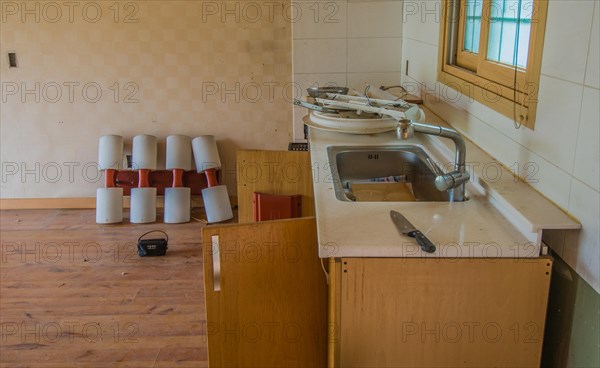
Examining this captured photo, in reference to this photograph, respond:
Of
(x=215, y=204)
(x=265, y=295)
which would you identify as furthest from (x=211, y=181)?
(x=265, y=295)

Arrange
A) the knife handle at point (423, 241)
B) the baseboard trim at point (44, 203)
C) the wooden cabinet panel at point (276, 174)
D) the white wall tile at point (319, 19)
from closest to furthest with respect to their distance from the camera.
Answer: the knife handle at point (423, 241) < the wooden cabinet panel at point (276, 174) < the white wall tile at point (319, 19) < the baseboard trim at point (44, 203)

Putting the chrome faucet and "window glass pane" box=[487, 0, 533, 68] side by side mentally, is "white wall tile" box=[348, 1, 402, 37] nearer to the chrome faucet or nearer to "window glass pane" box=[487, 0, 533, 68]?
"window glass pane" box=[487, 0, 533, 68]

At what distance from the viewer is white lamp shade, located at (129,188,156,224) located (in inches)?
152

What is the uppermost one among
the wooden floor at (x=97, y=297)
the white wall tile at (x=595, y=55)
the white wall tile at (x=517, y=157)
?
the white wall tile at (x=595, y=55)

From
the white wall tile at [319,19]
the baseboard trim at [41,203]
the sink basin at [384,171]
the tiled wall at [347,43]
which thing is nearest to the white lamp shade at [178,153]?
the baseboard trim at [41,203]

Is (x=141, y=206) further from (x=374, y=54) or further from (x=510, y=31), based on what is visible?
(x=510, y=31)

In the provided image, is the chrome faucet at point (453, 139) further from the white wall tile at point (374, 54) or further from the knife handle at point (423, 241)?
the white wall tile at point (374, 54)

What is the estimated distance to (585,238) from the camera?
1.25 metres

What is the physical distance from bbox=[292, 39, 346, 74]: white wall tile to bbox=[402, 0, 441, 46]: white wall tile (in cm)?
40

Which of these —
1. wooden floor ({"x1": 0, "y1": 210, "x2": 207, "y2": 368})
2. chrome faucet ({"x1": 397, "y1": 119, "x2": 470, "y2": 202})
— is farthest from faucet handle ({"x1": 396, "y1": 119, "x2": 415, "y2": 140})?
wooden floor ({"x1": 0, "y1": 210, "x2": 207, "y2": 368})

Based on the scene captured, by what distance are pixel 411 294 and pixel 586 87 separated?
24.7 inches

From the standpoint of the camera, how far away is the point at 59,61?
392cm

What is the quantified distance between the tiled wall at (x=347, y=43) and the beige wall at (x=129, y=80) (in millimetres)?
520

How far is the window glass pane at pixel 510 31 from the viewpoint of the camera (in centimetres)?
169
